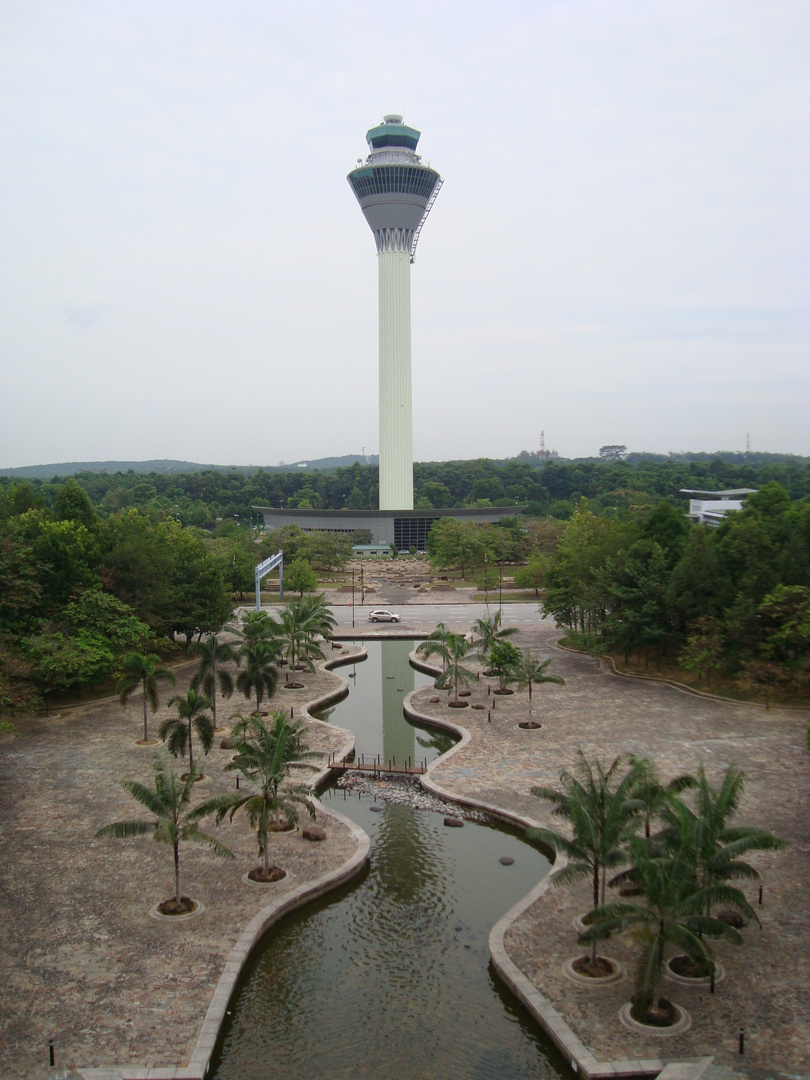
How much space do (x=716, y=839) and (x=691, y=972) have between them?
287cm

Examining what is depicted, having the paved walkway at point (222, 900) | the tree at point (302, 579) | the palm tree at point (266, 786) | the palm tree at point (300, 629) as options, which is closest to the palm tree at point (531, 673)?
the paved walkway at point (222, 900)

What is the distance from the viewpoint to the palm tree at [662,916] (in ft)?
51.1

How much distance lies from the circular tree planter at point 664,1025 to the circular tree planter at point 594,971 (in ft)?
3.11

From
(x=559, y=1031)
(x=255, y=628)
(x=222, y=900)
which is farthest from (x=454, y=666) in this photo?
(x=559, y=1031)

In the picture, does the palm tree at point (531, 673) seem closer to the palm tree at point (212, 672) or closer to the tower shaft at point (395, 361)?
the palm tree at point (212, 672)

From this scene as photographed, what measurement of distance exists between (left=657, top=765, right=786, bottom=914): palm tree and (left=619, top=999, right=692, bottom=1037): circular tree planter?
215cm

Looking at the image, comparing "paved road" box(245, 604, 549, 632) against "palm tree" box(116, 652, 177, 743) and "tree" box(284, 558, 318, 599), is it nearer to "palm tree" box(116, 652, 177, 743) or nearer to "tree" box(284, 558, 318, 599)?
"tree" box(284, 558, 318, 599)

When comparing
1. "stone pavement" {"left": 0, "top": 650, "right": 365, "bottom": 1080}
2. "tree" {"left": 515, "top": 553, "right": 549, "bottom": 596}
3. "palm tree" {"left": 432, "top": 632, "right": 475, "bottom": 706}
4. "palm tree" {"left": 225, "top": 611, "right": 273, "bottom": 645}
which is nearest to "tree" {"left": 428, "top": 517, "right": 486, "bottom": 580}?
"tree" {"left": 515, "top": 553, "right": 549, "bottom": 596}

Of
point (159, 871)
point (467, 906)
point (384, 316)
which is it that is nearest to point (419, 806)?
point (467, 906)

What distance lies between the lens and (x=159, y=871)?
72.3ft

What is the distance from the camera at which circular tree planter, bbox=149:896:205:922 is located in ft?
64.4

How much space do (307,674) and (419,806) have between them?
18.2 meters

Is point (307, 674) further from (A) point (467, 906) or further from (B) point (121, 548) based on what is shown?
(A) point (467, 906)

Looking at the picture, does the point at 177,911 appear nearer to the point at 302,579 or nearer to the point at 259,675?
the point at 259,675
